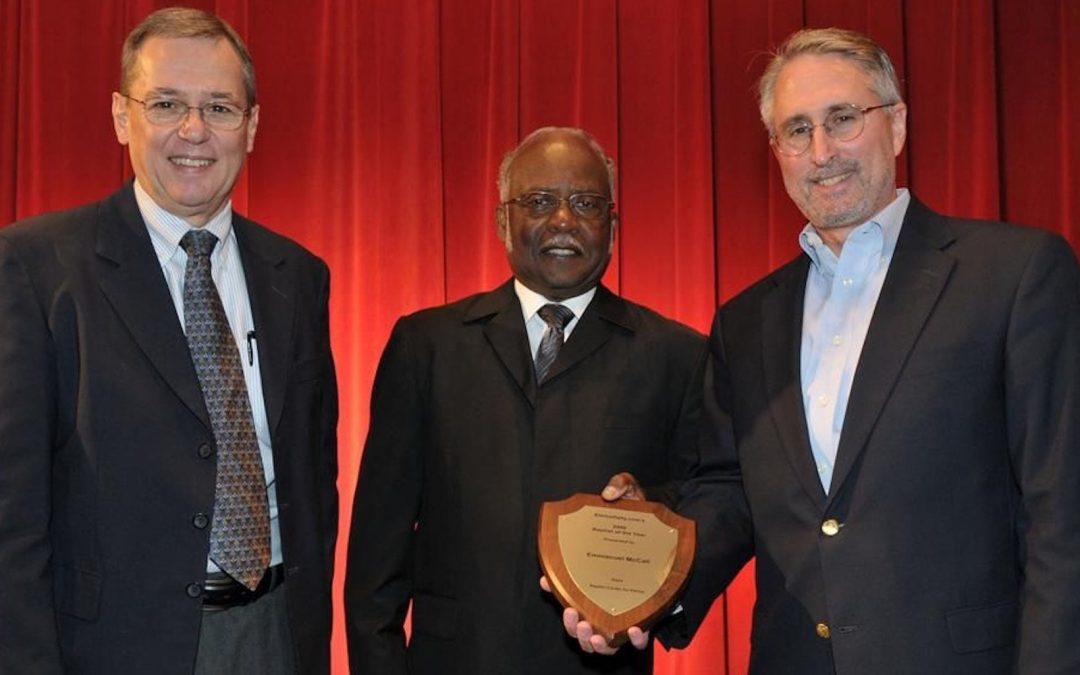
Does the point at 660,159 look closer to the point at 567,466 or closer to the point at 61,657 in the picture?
the point at 567,466

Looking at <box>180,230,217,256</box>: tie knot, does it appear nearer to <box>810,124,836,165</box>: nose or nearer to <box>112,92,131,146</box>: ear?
<box>112,92,131,146</box>: ear

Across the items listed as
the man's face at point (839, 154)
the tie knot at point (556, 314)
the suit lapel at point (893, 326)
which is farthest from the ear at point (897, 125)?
the tie knot at point (556, 314)

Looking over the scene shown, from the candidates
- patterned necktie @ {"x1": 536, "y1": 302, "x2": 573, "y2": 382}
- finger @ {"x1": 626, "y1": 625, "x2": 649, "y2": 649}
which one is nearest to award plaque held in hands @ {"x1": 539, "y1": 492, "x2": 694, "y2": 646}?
finger @ {"x1": 626, "y1": 625, "x2": 649, "y2": 649}

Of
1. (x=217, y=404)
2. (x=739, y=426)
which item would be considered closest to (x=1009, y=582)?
(x=739, y=426)

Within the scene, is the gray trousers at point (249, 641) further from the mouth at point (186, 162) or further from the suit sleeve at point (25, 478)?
the mouth at point (186, 162)

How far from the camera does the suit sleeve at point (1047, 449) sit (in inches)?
80.6

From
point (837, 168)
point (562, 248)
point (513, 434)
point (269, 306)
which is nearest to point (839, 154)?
point (837, 168)

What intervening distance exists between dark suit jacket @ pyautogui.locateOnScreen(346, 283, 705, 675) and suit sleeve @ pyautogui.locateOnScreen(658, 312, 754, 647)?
3.9 inches

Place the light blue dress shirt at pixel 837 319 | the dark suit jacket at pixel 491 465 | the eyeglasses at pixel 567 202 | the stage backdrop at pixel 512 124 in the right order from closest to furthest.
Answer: the light blue dress shirt at pixel 837 319 → the dark suit jacket at pixel 491 465 → the eyeglasses at pixel 567 202 → the stage backdrop at pixel 512 124

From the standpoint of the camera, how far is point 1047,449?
2115 mm

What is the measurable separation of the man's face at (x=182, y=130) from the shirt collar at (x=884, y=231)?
125 centimetres

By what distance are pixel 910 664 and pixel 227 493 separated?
1311 millimetres

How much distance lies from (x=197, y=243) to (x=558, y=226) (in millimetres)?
833

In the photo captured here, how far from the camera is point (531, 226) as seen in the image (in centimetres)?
284
